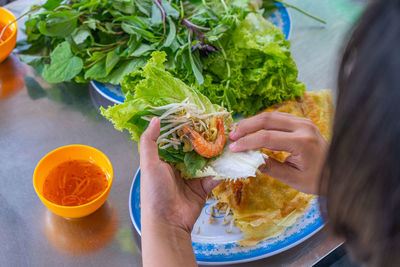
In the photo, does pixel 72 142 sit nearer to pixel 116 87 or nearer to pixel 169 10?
pixel 116 87

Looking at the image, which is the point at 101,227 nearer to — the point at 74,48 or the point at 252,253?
the point at 252,253

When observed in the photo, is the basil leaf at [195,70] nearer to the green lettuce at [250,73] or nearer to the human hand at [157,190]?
the green lettuce at [250,73]

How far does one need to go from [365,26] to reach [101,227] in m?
1.73

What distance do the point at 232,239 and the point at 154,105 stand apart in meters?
0.79

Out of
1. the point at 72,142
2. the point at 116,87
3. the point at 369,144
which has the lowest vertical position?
the point at 72,142

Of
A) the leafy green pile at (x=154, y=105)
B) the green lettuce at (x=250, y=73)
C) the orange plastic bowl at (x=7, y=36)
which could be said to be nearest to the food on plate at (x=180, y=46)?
the green lettuce at (x=250, y=73)

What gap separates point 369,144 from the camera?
2.75ft

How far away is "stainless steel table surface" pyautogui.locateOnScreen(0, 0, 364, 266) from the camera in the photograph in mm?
1983

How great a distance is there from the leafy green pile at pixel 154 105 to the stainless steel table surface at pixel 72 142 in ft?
1.63

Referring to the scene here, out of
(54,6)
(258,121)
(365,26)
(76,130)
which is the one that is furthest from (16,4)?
(365,26)

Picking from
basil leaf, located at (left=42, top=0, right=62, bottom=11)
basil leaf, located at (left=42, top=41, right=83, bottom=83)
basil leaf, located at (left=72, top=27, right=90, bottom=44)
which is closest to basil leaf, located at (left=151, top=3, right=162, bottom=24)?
basil leaf, located at (left=72, top=27, right=90, bottom=44)

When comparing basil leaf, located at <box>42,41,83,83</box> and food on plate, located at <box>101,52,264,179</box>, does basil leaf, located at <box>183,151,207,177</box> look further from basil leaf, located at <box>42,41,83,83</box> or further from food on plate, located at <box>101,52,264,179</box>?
basil leaf, located at <box>42,41,83,83</box>

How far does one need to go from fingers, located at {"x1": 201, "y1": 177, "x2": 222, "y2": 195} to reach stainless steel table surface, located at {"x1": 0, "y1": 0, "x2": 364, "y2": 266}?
440 millimetres

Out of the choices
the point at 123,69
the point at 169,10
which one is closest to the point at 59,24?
the point at 123,69
